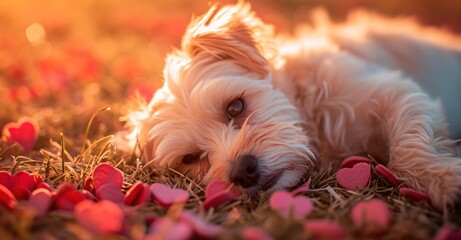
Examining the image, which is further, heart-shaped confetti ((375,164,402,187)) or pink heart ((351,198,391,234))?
heart-shaped confetti ((375,164,402,187))

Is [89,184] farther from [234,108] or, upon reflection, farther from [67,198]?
[234,108]

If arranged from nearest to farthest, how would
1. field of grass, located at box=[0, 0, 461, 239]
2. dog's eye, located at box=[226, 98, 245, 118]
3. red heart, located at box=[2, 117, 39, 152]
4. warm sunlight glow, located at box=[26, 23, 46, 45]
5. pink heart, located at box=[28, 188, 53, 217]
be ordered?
1. field of grass, located at box=[0, 0, 461, 239]
2. pink heart, located at box=[28, 188, 53, 217]
3. dog's eye, located at box=[226, 98, 245, 118]
4. red heart, located at box=[2, 117, 39, 152]
5. warm sunlight glow, located at box=[26, 23, 46, 45]

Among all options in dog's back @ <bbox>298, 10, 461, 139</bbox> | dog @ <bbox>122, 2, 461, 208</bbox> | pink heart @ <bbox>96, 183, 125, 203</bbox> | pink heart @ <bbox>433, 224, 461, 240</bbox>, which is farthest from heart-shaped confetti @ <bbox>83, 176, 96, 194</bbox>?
dog's back @ <bbox>298, 10, 461, 139</bbox>

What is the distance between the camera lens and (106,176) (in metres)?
2.55

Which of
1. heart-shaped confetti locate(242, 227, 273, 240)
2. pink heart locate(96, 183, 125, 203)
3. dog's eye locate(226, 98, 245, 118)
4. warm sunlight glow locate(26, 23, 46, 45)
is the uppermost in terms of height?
warm sunlight glow locate(26, 23, 46, 45)

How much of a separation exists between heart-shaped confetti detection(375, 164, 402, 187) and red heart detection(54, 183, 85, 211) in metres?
1.65

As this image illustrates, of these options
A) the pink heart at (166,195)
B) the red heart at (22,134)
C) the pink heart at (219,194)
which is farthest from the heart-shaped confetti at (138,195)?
the red heart at (22,134)

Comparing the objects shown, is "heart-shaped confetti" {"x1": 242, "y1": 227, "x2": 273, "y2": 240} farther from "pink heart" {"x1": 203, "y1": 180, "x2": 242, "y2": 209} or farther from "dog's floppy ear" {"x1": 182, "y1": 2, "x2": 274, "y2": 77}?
"dog's floppy ear" {"x1": 182, "y1": 2, "x2": 274, "y2": 77}

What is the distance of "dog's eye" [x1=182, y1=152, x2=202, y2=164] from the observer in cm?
313

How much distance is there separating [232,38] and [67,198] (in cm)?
Answer: 173

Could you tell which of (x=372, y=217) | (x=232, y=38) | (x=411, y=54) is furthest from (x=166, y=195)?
(x=411, y=54)

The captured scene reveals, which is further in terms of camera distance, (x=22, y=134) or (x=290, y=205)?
(x=22, y=134)

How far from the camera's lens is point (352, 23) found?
5359 millimetres

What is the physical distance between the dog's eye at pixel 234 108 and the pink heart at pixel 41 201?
1288 mm
